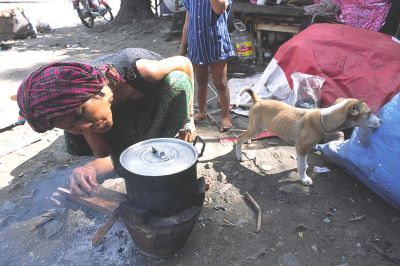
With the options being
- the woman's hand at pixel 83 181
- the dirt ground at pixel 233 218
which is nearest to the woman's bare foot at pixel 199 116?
the dirt ground at pixel 233 218

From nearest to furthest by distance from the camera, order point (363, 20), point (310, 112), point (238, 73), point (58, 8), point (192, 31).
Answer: point (310, 112), point (192, 31), point (363, 20), point (238, 73), point (58, 8)

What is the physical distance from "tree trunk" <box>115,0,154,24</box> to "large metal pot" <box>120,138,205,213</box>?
377 inches

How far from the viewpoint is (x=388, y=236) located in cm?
265

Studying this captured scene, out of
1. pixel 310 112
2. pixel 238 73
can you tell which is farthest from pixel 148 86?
pixel 238 73

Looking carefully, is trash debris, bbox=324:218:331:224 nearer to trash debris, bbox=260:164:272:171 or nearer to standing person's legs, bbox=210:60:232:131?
trash debris, bbox=260:164:272:171

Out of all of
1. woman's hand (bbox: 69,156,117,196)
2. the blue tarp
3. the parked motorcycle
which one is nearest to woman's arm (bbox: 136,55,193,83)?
woman's hand (bbox: 69,156,117,196)

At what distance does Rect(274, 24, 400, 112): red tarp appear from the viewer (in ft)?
12.0

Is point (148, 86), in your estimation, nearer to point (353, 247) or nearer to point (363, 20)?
point (353, 247)

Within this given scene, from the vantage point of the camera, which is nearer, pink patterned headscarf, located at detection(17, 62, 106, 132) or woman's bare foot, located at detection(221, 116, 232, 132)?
pink patterned headscarf, located at detection(17, 62, 106, 132)

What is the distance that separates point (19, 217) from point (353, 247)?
2.78 meters

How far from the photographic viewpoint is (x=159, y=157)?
2.03 m

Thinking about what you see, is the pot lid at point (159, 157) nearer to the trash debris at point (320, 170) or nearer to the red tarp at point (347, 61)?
the trash debris at point (320, 170)

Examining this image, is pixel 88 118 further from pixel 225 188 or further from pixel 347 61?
pixel 347 61

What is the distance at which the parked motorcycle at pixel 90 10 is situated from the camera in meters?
11.4
